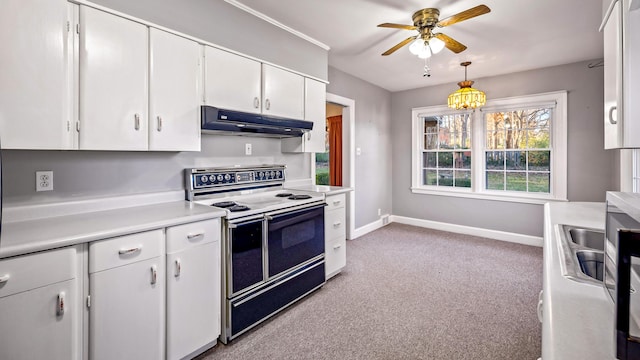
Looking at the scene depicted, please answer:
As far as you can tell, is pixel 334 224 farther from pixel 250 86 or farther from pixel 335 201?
pixel 250 86

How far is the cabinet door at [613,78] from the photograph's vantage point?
1.23 meters

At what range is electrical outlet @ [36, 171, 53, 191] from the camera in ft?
5.72

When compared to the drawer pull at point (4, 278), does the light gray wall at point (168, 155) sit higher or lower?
higher

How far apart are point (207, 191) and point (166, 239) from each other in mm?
767

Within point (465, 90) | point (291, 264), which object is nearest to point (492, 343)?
point (291, 264)

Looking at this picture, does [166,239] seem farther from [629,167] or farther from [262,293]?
[629,167]

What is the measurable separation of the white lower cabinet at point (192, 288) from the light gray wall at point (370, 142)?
9.66 feet

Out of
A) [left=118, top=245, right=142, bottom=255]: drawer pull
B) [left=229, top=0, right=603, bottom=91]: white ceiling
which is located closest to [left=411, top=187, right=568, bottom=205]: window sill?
[left=229, top=0, right=603, bottom=91]: white ceiling

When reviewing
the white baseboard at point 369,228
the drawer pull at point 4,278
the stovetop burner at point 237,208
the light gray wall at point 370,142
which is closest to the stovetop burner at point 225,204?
the stovetop burner at point 237,208

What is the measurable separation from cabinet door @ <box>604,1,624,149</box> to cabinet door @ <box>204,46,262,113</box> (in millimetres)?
2314

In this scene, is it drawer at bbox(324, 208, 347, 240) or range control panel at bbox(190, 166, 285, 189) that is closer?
range control panel at bbox(190, 166, 285, 189)

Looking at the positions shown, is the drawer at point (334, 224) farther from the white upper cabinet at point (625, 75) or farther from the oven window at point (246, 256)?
the white upper cabinet at point (625, 75)

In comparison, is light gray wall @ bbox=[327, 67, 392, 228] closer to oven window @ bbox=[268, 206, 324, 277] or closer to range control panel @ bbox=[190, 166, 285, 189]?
range control panel @ bbox=[190, 166, 285, 189]

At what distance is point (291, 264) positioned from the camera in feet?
8.17
